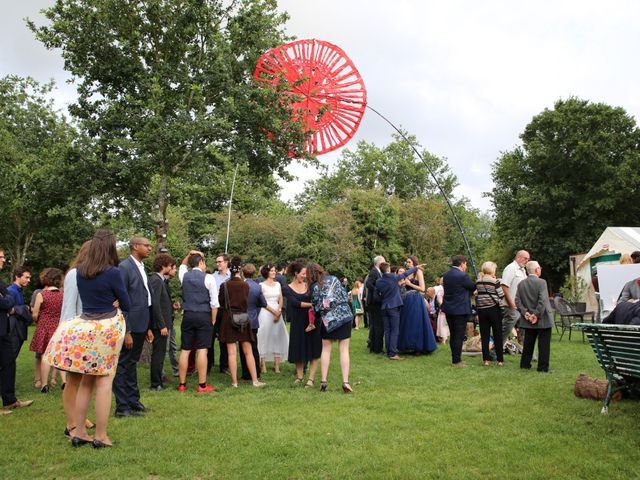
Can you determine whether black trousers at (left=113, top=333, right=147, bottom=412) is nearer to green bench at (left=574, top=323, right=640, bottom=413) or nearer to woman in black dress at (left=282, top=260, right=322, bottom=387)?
woman in black dress at (left=282, top=260, right=322, bottom=387)

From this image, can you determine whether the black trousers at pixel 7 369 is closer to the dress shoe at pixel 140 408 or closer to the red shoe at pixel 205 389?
the dress shoe at pixel 140 408

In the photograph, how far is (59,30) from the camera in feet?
36.5

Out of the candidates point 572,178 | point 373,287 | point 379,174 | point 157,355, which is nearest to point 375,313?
point 373,287

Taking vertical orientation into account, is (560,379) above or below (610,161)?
below

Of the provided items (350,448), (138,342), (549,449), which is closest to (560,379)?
(549,449)

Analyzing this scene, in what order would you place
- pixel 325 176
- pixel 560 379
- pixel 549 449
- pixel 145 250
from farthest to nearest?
pixel 325 176
pixel 560 379
pixel 145 250
pixel 549 449

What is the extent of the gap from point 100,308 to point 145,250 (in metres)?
1.37

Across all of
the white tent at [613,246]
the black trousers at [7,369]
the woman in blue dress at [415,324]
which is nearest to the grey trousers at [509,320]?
the woman in blue dress at [415,324]

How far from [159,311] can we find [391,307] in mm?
4664

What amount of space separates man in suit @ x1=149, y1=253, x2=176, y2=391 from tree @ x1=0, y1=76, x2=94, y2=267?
16.8ft

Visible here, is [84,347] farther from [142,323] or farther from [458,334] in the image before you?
[458,334]

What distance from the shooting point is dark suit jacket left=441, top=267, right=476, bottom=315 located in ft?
29.7

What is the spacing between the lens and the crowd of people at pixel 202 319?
465cm

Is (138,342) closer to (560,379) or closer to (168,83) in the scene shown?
(560,379)
